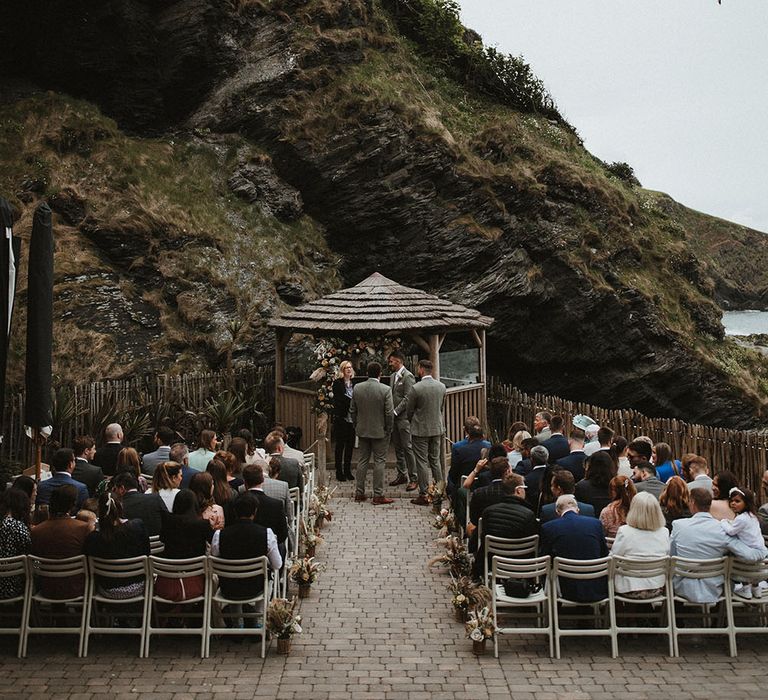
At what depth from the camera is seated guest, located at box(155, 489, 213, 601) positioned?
7949 millimetres

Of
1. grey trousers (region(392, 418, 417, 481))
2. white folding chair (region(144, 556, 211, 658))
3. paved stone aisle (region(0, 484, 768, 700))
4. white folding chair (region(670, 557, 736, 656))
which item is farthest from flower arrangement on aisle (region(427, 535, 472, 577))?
grey trousers (region(392, 418, 417, 481))

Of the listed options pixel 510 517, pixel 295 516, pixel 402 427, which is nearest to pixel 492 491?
pixel 510 517

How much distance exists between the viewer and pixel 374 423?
1400 cm

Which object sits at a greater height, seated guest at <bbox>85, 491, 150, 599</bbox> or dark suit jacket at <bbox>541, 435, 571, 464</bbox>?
dark suit jacket at <bbox>541, 435, 571, 464</bbox>

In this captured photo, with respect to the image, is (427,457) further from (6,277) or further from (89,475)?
(6,277)

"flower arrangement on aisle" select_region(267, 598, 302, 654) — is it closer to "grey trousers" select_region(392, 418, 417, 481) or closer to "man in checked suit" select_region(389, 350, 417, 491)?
"grey trousers" select_region(392, 418, 417, 481)

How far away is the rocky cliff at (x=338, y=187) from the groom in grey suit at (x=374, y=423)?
8.25m

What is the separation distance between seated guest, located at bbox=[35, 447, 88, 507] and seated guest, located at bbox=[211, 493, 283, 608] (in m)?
2.15

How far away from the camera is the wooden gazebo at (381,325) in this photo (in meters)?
16.6

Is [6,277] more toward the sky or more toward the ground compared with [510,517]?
more toward the sky

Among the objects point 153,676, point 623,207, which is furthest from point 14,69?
point 153,676

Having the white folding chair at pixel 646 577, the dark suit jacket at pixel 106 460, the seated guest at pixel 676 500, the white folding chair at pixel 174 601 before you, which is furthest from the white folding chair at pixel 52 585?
the seated guest at pixel 676 500

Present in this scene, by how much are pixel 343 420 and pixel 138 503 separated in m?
7.05

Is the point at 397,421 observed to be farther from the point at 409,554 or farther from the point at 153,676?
the point at 153,676
